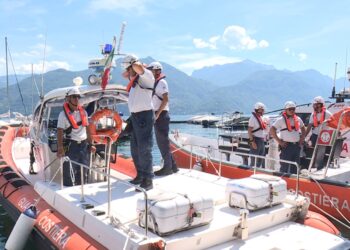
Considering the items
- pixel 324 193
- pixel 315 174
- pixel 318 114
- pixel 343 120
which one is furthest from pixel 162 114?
pixel 318 114

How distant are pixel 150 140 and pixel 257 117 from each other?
13.1ft

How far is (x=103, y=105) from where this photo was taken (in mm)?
7168

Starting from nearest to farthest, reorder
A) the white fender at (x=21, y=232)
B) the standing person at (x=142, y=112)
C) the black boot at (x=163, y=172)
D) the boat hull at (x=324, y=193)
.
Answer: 1. the standing person at (x=142, y=112)
2. the white fender at (x=21, y=232)
3. the black boot at (x=163, y=172)
4. the boat hull at (x=324, y=193)

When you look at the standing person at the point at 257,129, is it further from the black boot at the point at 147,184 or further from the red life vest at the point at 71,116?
the red life vest at the point at 71,116

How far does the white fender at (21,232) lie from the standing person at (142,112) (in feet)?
5.30

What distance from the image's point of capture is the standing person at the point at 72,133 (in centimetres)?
556

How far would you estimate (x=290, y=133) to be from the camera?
750cm

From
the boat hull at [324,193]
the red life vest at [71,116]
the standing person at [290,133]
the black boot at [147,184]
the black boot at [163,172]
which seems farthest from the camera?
the standing person at [290,133]

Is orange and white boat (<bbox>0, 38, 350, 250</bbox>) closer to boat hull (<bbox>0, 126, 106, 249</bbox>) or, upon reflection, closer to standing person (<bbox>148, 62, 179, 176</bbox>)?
boat hull (<bbox>0, 126, 106, 249</bbox>)

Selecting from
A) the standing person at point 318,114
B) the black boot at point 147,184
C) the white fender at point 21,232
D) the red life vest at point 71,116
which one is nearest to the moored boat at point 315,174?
the standing person at point 318,114

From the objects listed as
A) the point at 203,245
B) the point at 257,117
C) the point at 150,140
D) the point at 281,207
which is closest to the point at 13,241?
the point at 150,140

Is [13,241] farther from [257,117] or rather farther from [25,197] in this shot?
[257,117]

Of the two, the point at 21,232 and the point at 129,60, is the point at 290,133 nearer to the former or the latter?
the point at 129,60

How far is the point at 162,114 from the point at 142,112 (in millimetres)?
1115
